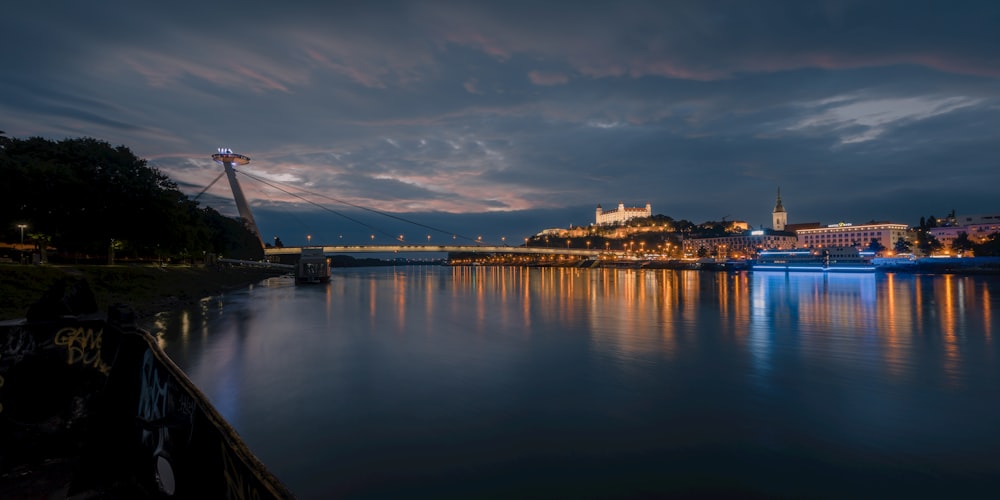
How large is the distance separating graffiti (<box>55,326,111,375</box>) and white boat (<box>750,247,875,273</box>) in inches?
4739

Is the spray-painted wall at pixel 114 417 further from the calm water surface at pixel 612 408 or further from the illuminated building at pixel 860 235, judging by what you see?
the illuminated building at pixel 860 235

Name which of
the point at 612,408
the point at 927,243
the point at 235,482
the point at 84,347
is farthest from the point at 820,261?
the point at 235,482

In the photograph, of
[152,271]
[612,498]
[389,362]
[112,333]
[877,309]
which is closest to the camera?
[112,333]

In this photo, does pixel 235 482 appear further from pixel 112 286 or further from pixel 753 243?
pixel 753 243

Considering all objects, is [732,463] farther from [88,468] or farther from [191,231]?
[191,231]

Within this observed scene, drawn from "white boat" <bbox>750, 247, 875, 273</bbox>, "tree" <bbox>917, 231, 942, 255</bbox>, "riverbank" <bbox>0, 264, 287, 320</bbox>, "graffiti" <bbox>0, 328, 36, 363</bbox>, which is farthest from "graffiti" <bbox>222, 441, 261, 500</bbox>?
"tree" <bbox>917, 231, 942, 255</bbox>

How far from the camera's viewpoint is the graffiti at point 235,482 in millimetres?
2605

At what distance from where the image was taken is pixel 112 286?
96.1 feet

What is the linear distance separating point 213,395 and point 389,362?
544cm

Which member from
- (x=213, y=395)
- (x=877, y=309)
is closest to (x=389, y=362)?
(x=213, y=395)

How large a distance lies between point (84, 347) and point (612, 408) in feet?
30.0

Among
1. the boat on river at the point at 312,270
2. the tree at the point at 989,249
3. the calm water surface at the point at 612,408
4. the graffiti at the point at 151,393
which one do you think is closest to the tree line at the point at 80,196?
the calm water surface at the point at 612,408

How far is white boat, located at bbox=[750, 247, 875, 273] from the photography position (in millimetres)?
102812

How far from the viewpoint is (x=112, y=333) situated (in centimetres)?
496
